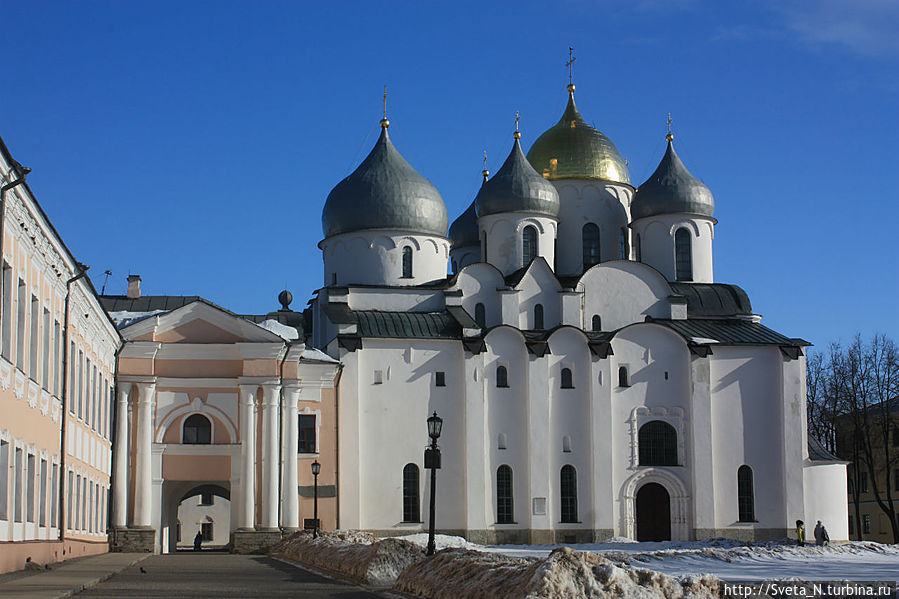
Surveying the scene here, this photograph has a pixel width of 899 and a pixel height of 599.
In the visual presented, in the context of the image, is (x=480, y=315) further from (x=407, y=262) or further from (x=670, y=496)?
(x=670, y=496)

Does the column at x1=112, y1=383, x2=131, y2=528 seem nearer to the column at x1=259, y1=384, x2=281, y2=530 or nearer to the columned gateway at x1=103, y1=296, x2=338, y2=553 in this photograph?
the columned gateway at x1=103, y1=296, x2=338, y2=553

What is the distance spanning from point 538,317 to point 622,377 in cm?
387

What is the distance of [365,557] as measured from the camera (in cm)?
2147

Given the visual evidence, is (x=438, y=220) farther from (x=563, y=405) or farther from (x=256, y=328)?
(x=256, y=328)

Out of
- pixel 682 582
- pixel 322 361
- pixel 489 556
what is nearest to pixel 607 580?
pixel 682 582

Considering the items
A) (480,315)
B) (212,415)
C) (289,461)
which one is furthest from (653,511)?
(212,415)

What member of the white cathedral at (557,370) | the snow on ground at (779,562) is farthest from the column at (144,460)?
the snow on ground at (779,562)

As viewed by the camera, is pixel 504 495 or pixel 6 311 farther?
pixel 504 495

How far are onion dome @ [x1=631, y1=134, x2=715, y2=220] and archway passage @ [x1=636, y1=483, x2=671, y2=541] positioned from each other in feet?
37.2

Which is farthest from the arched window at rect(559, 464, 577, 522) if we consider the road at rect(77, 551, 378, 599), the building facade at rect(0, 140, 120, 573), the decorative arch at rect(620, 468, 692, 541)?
the road at rect(77, 551, 378, 599)

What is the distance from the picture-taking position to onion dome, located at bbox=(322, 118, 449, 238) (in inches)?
1956

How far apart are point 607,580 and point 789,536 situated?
120ft

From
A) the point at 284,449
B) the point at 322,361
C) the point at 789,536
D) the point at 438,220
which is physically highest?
the point at 438,220

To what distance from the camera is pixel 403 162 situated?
5122 cm
